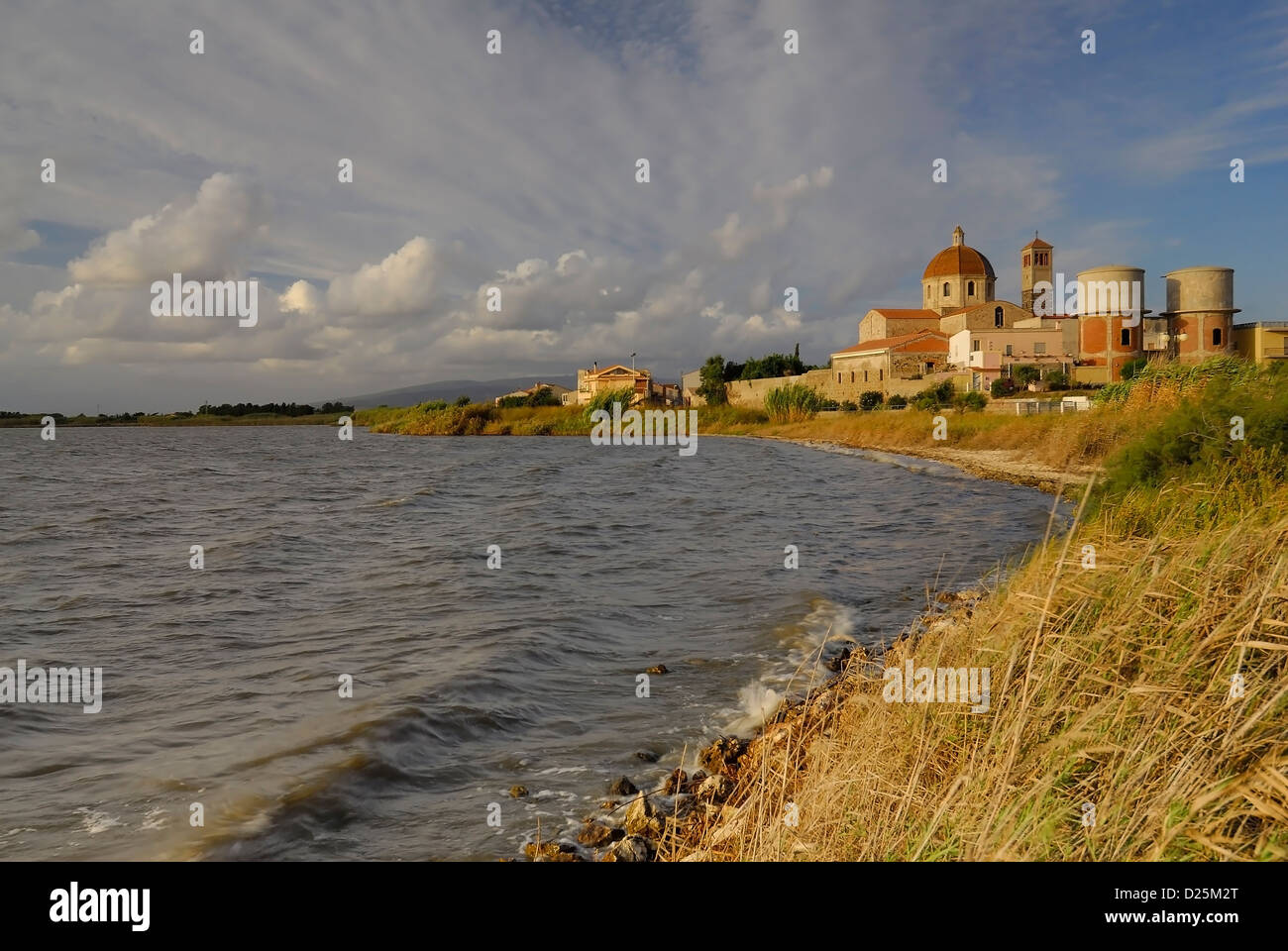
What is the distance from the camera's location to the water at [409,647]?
6117mm

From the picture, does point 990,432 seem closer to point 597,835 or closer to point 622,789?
point 622,789

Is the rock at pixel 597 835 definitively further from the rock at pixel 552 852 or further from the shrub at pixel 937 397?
the shrub at pixel 937 397

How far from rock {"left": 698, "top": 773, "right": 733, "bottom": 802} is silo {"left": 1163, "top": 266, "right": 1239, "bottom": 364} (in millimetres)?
76345

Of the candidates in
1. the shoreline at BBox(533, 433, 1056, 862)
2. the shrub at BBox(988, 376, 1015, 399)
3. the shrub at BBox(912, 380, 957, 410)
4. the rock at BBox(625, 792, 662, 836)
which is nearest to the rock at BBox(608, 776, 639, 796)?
the shoreline at BBox(533, 433, 1056, 862)

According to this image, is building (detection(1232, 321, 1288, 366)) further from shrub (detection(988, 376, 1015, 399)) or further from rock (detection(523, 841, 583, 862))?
rock (detection(523, 841, 583, 862))

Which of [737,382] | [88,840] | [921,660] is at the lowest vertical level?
[88,840]

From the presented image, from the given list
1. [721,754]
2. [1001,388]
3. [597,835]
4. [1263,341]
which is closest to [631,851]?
[597,835]

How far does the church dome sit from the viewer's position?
87.6m

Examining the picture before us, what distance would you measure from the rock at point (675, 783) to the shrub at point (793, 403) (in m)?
66.7

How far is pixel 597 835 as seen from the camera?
17.7 ft
